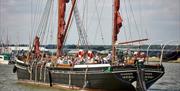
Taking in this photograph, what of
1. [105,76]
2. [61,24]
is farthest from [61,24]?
[105,76]

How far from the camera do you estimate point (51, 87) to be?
192ft

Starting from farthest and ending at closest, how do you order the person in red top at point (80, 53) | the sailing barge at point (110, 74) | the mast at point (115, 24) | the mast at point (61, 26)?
the mast at point (61, 26) < the person in red top at point (80, 53) < the mast at point (115, 24) < the sailing barge at point (110, 74)

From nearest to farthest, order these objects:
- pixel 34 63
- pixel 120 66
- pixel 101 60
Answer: pixel 120 66
pixel 101 60
pixel 34 63

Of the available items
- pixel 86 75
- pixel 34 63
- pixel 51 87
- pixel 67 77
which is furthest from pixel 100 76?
pixel 34 63

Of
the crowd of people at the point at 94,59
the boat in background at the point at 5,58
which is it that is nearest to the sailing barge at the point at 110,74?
the crowd of people at the point at 94,59

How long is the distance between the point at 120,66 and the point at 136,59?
2110 mm

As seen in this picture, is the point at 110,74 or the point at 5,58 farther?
the point at 5,58

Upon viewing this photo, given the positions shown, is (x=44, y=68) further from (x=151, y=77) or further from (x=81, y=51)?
(x=151, y=77)

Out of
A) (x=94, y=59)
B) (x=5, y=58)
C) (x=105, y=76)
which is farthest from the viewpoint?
(x=5, y=58)

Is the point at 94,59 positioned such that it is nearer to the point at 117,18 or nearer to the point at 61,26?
the point at 117,18

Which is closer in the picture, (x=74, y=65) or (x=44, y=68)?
(x=74, y=65)

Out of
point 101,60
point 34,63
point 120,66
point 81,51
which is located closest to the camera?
point 120,66

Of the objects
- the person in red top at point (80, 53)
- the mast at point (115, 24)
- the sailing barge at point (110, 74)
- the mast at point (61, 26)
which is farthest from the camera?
the mast at point (61, 26)

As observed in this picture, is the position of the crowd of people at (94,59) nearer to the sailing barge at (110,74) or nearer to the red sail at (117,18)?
the sailing barge at (110,74)
